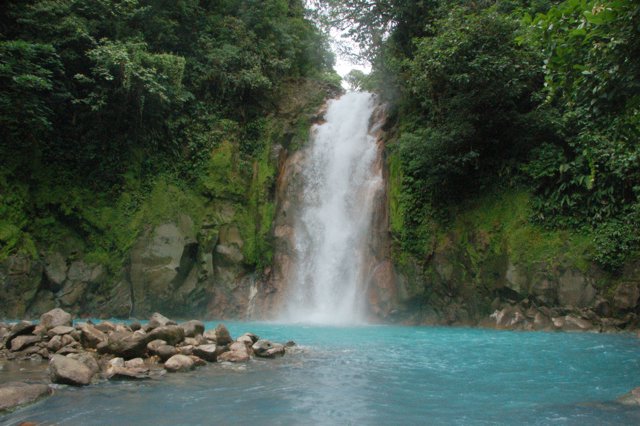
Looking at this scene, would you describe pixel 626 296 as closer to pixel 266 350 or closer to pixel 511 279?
pixel 511 279

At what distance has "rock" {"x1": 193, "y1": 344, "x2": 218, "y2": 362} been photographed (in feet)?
22.2

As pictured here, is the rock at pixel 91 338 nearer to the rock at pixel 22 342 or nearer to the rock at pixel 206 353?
the rock at pixel 22 342

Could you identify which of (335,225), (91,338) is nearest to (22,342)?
(91,338)

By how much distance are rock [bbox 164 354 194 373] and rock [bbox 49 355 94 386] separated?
3.15 ft

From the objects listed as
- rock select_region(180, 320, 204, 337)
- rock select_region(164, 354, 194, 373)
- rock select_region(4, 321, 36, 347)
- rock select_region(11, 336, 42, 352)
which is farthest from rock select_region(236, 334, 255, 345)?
rock select_region(4, 321, 36, 347)

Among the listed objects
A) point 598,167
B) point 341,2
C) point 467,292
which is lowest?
point 467,292

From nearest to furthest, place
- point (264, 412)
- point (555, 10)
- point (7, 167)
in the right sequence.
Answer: point (264, 412), point (555, 10), point (7, 167)

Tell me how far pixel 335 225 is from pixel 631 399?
Result: 11.9 m

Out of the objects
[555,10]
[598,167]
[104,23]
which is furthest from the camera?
[104,23]

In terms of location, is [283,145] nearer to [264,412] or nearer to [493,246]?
[493,246]

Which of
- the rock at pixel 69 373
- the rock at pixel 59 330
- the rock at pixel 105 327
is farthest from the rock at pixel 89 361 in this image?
the rock at pixel 105 327

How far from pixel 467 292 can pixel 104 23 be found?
13950mm

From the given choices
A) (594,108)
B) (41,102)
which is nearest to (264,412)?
(594,108)

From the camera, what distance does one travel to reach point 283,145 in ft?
59.6
